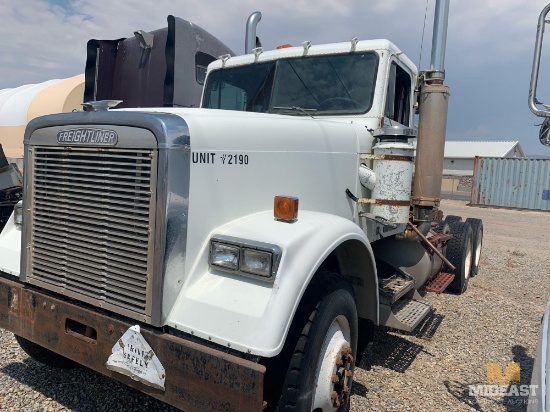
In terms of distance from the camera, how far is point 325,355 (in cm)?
245

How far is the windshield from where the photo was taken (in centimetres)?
377

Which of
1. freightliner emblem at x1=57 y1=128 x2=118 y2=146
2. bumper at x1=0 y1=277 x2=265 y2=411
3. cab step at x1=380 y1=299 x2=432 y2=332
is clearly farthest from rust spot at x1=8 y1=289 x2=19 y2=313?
cab step at x1=380 y1=299 x2=432 y2=332

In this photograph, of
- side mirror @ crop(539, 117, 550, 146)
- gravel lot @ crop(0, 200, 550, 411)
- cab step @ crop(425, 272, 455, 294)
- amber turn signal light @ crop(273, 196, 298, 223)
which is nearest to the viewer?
amber turn signal light @ crop(273, 196, 298, 223)

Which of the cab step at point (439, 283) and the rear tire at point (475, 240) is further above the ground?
the rear tire at point (475, 240)

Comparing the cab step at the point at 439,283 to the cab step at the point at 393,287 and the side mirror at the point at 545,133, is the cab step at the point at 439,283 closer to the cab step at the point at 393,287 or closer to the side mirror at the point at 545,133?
the cab step at the point at 393,287

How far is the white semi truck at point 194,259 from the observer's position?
6.80 feet

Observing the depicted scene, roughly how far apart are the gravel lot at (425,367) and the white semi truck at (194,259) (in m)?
0.34

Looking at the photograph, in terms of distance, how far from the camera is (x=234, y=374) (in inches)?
76.8

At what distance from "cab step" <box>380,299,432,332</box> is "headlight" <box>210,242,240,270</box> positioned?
168 centimetres

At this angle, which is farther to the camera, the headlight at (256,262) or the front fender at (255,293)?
the headlight at (256,262)

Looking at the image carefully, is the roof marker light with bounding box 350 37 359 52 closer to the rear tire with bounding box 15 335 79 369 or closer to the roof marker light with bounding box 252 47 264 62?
the roof marker light with bounding box 252 47 264 62

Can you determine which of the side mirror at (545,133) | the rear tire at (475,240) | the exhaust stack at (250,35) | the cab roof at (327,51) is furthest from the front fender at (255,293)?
the rear tire at (475,240)

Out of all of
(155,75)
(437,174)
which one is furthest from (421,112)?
(155,75)

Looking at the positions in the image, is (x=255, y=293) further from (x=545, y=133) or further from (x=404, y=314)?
(x=404, y=314)
